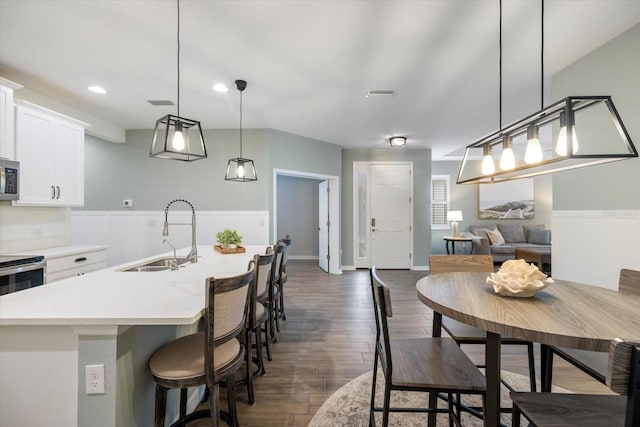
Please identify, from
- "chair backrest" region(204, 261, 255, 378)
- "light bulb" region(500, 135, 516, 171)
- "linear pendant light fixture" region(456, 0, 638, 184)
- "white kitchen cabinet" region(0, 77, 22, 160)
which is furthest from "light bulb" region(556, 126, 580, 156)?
"white kitchen cabinet" region(0, 77, 22, 160)

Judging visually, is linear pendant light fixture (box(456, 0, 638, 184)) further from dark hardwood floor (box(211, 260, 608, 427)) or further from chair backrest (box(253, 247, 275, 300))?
dark hardwood floor (box(211, 260, 608, 427))

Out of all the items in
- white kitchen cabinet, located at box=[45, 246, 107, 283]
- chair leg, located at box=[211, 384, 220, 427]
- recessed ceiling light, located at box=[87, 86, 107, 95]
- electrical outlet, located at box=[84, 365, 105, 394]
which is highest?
recessed ceiling light, located at box=[87, 86, 107, 95]

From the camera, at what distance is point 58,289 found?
155 cm

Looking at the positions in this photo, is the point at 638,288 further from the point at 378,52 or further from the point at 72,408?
the point at 72,408

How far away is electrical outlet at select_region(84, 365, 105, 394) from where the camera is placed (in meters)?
1.20

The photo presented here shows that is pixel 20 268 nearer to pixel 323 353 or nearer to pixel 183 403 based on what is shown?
pixel 183 403

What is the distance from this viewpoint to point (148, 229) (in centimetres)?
486

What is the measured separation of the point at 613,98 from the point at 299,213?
6348mm

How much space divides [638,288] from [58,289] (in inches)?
127

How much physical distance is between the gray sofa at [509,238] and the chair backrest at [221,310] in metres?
6.15

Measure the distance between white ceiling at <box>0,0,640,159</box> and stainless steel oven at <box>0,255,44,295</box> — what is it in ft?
6.13

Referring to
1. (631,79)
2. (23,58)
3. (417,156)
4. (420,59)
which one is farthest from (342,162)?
(23,58)

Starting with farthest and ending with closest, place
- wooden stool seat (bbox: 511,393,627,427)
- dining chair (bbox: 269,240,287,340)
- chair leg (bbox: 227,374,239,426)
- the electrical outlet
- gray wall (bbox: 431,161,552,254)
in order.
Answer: gray wall (bbox: 431,161,552,254)
dining chair (bbox: 269,240,287,340)
chair leg (bbox: 227,374,239,426)
the electrical outlet
wooden stool seat (bbox: 511,393,627,427)

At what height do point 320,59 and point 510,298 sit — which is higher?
point 320,59
